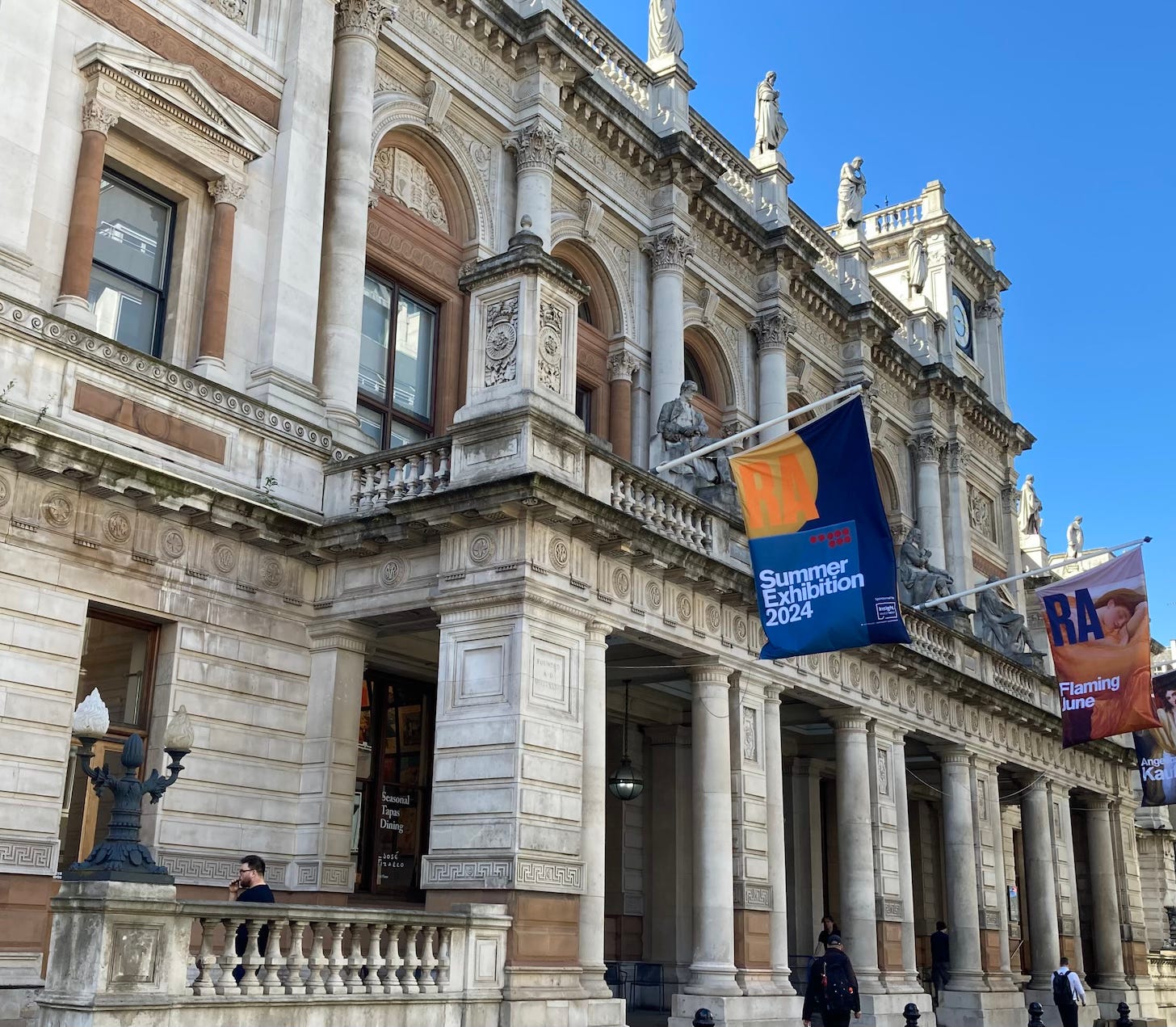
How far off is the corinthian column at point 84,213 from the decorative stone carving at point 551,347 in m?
5.71

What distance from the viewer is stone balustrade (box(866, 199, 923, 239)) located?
4466 centimetres

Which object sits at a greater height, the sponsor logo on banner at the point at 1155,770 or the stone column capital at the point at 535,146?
the stone column capital at the point at 535,146

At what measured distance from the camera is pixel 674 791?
26.8 m

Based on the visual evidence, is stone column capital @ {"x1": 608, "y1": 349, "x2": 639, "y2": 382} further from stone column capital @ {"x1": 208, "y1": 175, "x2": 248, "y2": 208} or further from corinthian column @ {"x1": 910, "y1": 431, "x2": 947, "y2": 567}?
corinthian column @ {"x1": 910, "y1": 431, "x2": 947, "y2": 567}

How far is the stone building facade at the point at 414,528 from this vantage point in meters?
15.9

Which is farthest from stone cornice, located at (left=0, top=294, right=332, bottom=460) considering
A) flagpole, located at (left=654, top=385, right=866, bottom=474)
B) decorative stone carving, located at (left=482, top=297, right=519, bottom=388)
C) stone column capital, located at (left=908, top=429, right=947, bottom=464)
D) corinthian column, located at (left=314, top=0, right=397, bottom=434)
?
stone column capital, located at (left=908, top=429, right=947, bottom=464)

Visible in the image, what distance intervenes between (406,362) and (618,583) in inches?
286

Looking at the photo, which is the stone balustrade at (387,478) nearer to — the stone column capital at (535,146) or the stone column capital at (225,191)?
the stone column capital at (225,191)

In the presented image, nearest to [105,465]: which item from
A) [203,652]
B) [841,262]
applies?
[203,652]

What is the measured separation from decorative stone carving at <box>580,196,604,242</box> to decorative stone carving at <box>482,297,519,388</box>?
10574mm

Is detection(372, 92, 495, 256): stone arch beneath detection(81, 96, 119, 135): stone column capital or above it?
above

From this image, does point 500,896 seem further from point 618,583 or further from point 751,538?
point 751,538

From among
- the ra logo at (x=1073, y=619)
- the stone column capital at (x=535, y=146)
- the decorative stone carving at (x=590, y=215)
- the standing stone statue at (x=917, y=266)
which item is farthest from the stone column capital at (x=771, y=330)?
the standing stone statue at (x=917, y=266)

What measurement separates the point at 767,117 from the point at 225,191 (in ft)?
60.1
